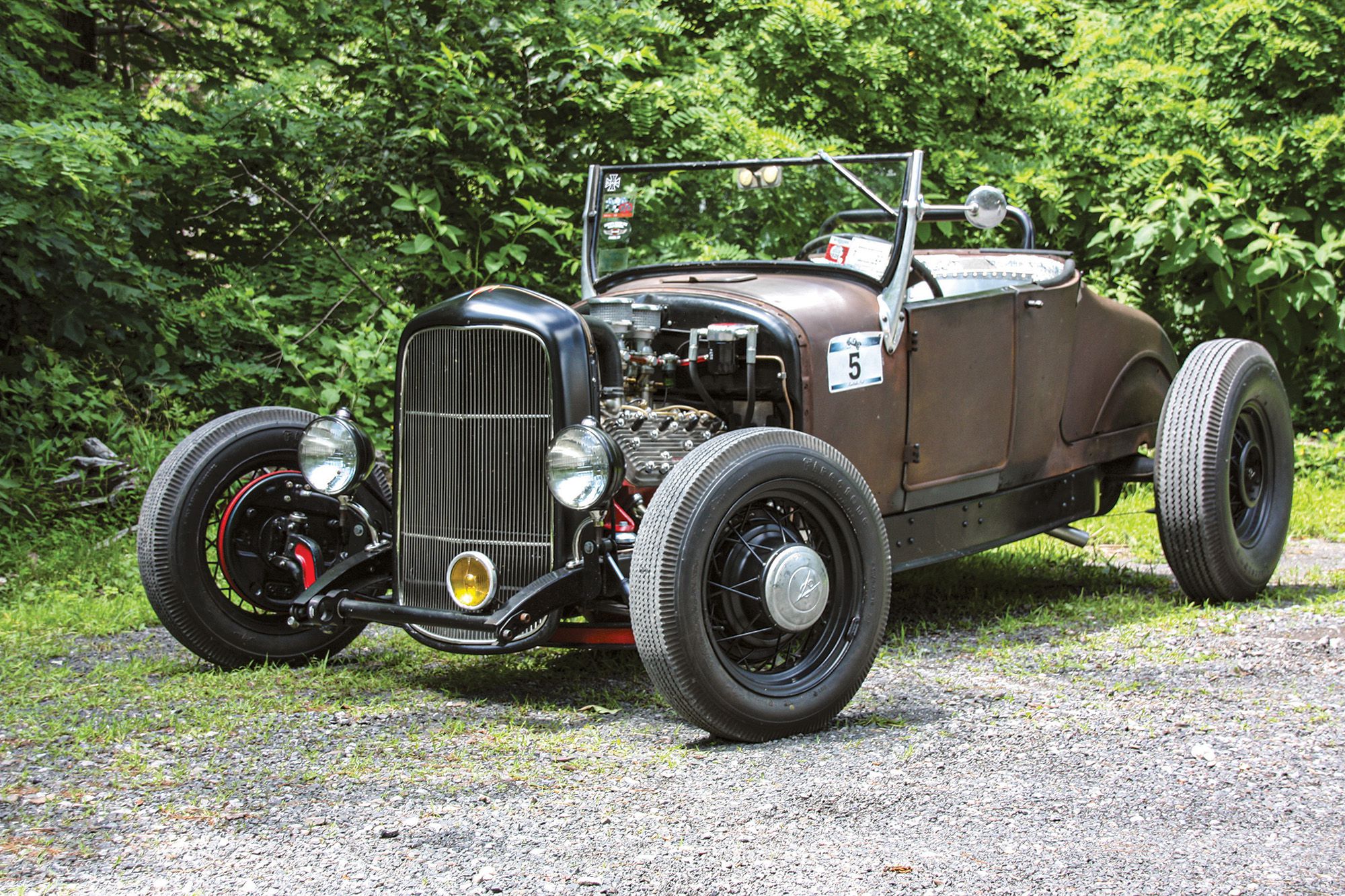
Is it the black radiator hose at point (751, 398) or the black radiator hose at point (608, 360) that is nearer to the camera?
the black radiator hose at point (608, 360)

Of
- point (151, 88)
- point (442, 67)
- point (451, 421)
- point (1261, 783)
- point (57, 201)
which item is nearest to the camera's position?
point (1261, 783)

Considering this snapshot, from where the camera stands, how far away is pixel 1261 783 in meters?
3.27

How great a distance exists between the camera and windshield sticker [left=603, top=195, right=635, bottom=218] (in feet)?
17.9

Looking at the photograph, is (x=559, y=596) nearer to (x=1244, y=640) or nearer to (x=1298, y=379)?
(x=1244, y=640)

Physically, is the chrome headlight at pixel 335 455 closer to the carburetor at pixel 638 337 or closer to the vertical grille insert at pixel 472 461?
the vertical grille insert at pixel 472 461

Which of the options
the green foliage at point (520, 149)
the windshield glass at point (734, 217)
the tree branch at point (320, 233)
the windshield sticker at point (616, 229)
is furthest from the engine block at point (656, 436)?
the tree branch at point (320, 233)

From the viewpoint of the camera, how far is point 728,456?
374 centimetres

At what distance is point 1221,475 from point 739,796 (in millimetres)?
2943

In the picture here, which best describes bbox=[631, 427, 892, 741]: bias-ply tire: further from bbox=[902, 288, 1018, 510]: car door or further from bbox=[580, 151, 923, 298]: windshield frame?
bbox=[580, 151, 923, 298]: windshield frame

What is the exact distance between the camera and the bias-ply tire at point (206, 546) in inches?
172

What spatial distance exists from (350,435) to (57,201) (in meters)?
2.84

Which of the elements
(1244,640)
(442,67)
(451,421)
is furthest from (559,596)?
(442,67)

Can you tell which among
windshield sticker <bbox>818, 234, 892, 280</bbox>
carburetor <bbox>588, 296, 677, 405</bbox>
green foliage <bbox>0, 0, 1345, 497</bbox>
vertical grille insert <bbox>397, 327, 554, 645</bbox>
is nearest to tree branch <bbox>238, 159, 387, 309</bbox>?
green foliage <bbox>0, 0, 1345, 497</bbox>

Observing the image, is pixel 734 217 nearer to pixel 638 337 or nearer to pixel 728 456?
pixel 638 337
